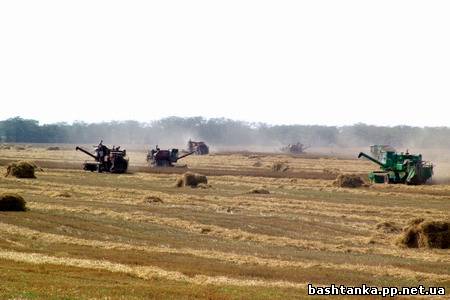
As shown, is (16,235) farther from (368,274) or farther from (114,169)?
(114,169)

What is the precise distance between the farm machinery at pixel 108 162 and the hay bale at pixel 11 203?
46.3 meters

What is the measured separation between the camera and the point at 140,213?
43.0 meters

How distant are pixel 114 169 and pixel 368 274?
208ft

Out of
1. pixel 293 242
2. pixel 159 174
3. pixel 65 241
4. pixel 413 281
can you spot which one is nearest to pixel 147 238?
pixel 65 241

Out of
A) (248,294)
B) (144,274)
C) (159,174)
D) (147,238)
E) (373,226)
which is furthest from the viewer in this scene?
(159,174)

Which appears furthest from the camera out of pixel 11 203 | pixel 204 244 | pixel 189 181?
pixel 189 181

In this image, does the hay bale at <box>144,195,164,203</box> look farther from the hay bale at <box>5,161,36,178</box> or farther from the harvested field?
the hay bale at <box>5,161,36,178</box>

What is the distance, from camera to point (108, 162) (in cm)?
8838

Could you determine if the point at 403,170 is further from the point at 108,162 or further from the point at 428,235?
the point at 428,235

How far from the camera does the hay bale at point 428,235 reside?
34062 mm

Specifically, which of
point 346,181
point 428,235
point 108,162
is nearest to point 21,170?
point 108,162

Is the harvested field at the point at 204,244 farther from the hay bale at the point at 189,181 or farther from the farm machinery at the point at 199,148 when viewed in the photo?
the farm machinery at the point at 199,148

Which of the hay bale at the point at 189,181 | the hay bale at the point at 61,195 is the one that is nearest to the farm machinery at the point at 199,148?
the hay bale at the point at 189,181

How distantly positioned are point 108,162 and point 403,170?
1418 inches
